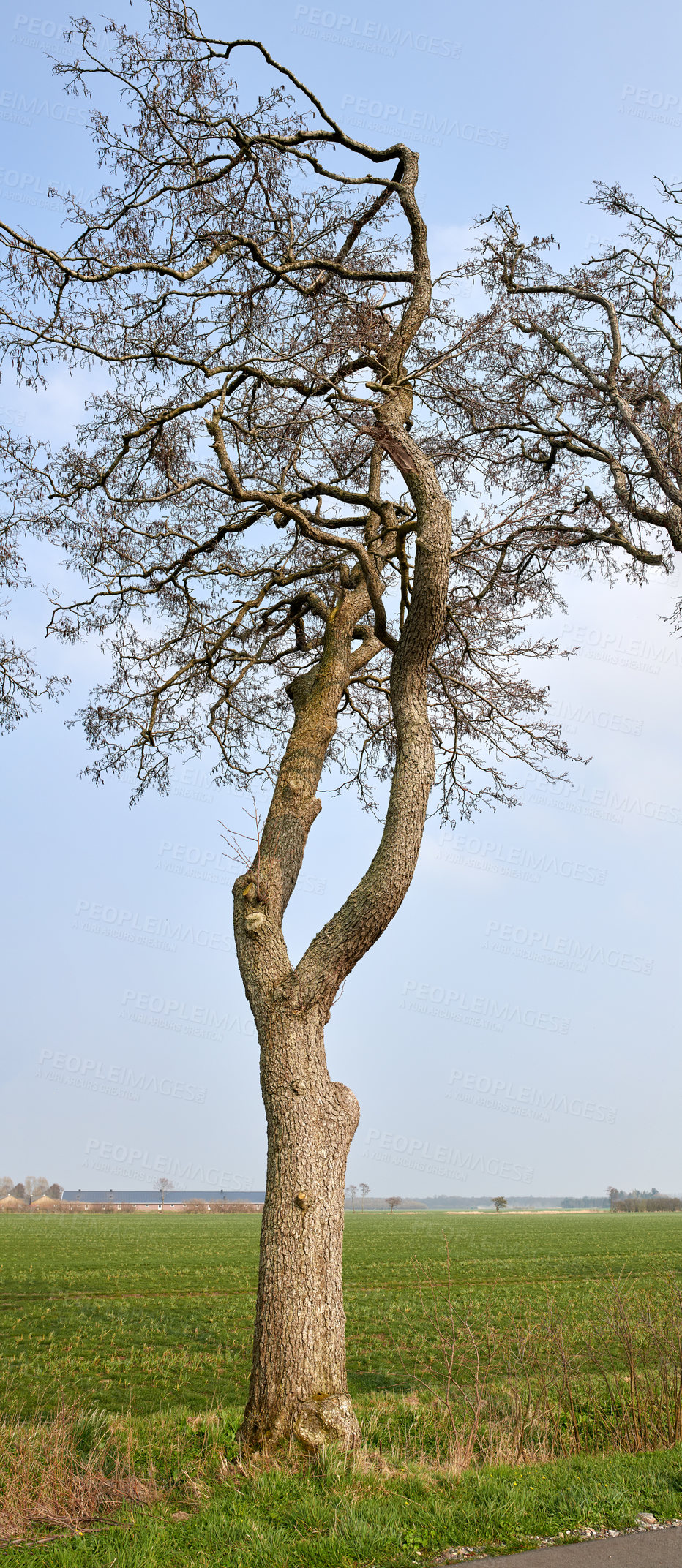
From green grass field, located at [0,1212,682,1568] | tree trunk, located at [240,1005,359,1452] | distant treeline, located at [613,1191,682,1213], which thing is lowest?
distant treeline, located at [613,1191,682,1213]

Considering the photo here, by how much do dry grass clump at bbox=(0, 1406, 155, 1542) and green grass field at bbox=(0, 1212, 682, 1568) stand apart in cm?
17

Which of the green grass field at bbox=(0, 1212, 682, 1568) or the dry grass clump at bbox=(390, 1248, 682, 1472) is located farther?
the dry grass clump at bbox=(390, 1248, 682, 1472)

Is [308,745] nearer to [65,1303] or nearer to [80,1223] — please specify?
[65,1303]

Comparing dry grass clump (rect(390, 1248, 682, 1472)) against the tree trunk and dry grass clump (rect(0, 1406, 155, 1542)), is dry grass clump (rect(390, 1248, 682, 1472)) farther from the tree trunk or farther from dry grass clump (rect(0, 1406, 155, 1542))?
dry grass clump (rect(0, 1406, 155, 1542))

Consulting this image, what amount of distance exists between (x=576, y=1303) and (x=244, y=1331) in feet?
24.7

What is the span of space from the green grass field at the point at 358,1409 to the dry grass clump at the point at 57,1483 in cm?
17

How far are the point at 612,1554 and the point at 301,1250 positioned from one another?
7.51 ft

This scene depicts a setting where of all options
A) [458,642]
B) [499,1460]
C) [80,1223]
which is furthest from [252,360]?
[80,1223]

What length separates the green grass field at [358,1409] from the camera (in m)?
4.25

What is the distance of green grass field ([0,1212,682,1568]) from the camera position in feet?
13.9

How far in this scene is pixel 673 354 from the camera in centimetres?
1067

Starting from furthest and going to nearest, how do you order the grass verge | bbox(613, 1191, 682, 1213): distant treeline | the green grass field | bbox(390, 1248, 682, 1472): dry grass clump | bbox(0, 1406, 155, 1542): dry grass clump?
bbox(613, 1191, 682, 1213): distant treeline < bbox(390, 1248, 682, 1472): dry grass clump < bbox(0, 1406, 155, 1542): dry grass clump < the green grass field < the grass verge

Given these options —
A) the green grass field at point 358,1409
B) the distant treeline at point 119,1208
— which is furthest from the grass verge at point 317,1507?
the distant treeline at point 119,1208

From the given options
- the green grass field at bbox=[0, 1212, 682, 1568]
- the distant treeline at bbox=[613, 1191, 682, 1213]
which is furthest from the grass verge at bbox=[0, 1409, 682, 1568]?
the distant treeline at bbox=[613, 1191, 682, 1213]
